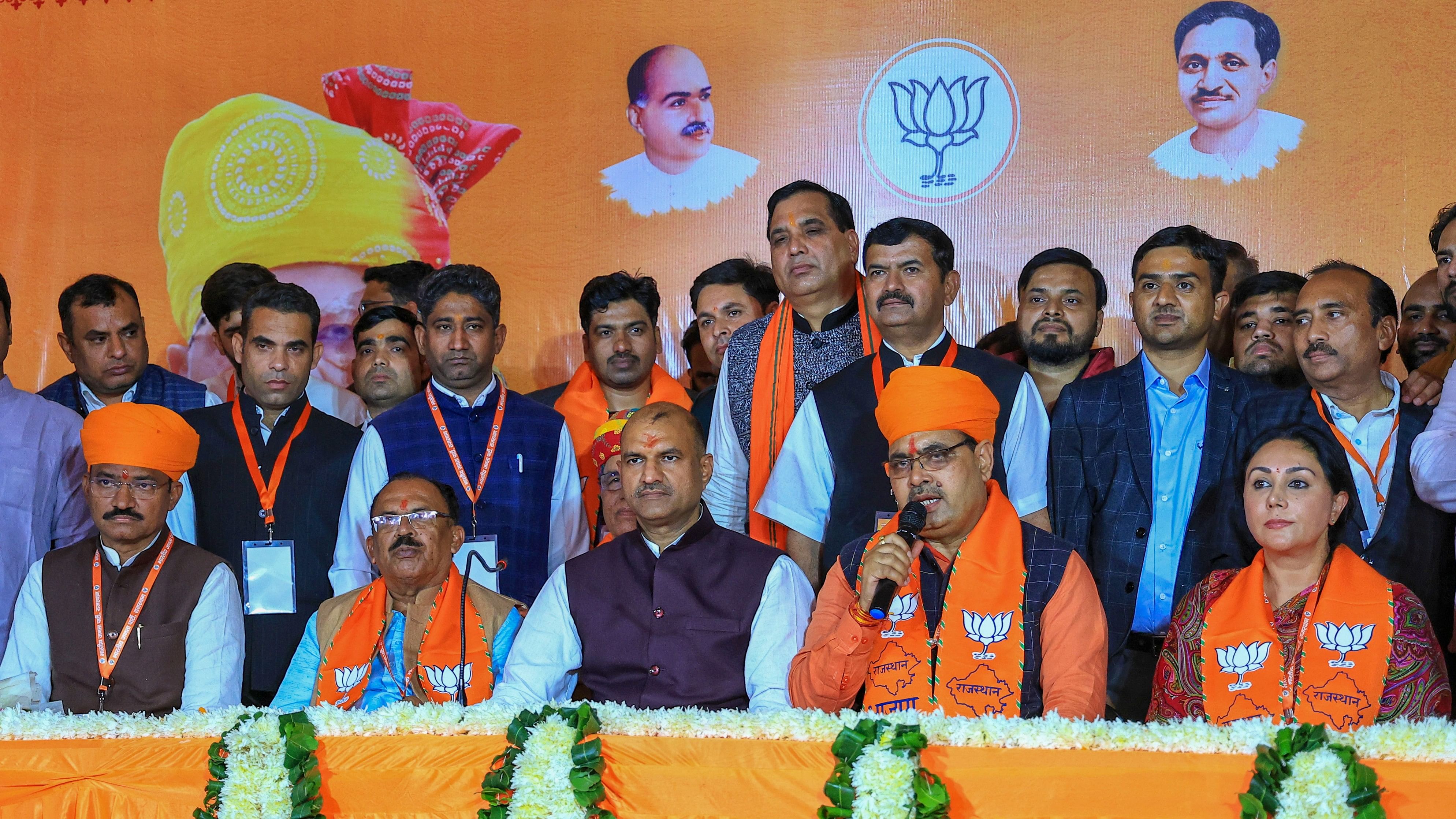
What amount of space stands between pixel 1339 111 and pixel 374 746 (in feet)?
13.2

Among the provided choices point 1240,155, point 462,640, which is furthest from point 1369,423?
point 462,640

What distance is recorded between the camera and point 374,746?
2414 millimetres

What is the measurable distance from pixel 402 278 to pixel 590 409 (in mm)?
1101

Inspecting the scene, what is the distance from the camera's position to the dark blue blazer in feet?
10.9

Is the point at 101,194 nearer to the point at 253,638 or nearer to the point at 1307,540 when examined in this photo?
the point at 253,638

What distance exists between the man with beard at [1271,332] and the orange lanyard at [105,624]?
3.04 meters

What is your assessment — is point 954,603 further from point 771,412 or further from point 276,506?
point 276,506

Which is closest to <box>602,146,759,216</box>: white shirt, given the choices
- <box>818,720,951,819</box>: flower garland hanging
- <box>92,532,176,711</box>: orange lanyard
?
<box>92,532,176,711</box>: orange lanyard

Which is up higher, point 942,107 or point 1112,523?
point 942,107

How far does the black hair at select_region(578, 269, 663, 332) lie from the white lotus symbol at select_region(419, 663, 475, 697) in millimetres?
1497

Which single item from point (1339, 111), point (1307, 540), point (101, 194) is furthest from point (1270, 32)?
point (101, 194)

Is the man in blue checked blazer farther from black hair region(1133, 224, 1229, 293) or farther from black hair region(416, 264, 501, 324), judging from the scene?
black hair region(416, 264, 501, 324)

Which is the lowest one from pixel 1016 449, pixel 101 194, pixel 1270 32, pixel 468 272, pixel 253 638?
pixel 253 638

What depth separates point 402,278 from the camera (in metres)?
4.95
